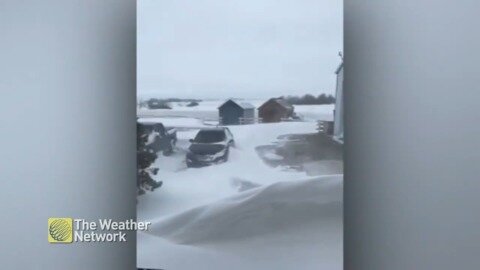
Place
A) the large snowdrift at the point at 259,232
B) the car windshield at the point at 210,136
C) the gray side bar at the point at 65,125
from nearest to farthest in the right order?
the large snowdrift at the point at 259,232, the car windshield at the point at 210,136, the gray side bar at the point at 65,125

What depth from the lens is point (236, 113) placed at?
2221mm

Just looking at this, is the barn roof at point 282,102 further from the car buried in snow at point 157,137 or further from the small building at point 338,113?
the car buried in snow at point 157,137

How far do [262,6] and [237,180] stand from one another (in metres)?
0.75

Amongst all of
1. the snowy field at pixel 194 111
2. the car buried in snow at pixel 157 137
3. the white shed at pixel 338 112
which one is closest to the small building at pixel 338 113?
the white shed at pixel 338 112

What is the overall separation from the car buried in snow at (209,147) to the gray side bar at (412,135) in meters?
0.54

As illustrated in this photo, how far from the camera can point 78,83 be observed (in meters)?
2.43

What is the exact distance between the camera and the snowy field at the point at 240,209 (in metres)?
2.13

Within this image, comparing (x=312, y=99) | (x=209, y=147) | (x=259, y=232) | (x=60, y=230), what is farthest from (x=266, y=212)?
(x=60, y=230)

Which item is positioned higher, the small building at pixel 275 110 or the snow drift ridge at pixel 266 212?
the small building at pixel 275 110

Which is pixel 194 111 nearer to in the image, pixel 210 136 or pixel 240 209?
pixel 210 136

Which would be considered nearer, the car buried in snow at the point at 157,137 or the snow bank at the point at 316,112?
the snow bank at the point at 316,112

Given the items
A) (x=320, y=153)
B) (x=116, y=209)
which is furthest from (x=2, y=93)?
(x=320, y=153)

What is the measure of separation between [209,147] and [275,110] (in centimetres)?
33

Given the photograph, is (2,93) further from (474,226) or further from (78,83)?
(474,226)
